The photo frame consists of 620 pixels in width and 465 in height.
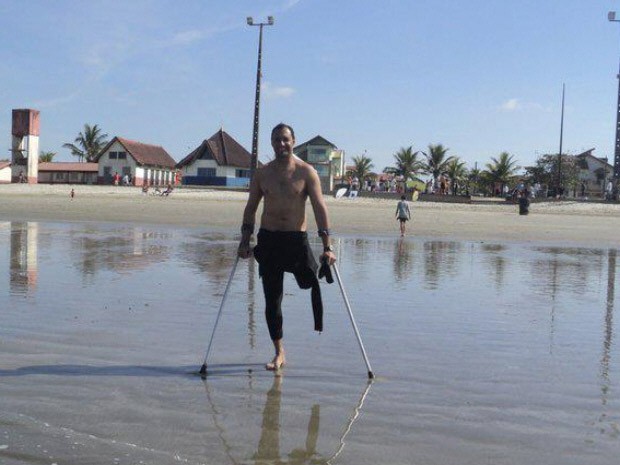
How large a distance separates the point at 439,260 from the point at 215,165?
60.7m

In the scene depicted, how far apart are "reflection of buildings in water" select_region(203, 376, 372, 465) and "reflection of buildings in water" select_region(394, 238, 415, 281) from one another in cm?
659

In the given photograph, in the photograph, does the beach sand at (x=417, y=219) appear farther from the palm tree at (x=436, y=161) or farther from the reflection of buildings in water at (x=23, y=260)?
the palm tree at (x=436, y=161)

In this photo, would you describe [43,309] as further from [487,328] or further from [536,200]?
[536,200]

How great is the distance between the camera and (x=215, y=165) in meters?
73.2

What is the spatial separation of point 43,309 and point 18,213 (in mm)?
22040

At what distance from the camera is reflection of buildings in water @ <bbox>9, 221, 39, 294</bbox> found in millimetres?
9069

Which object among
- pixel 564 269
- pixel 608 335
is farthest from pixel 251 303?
pixel 564 269

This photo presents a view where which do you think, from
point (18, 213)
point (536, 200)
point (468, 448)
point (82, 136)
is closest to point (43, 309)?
point (468, 448)

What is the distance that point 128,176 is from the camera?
224 ft

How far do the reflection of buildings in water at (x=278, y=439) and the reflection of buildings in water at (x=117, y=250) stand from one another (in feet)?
21.6

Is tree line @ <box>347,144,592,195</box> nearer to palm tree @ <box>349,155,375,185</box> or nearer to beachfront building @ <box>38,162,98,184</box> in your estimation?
palm tree @ <box>349,155,375,185</box>

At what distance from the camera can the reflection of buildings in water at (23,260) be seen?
907 cm

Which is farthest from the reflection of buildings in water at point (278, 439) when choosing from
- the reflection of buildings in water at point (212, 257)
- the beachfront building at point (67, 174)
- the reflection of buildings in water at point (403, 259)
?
the beachfront building at point (67, 174)

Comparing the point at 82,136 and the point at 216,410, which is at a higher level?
the point at 82,136
